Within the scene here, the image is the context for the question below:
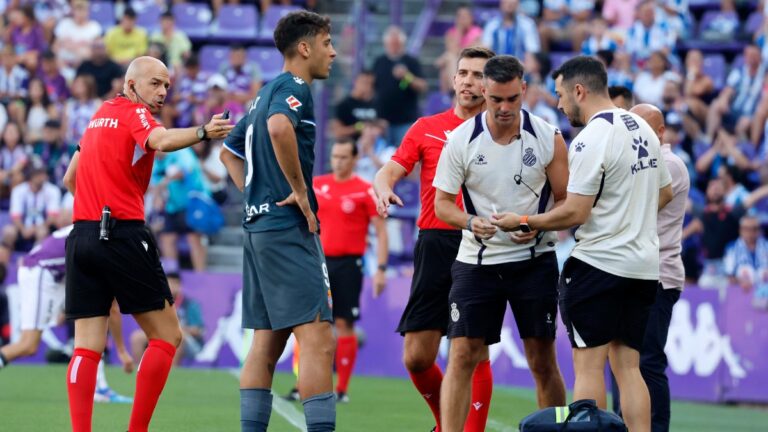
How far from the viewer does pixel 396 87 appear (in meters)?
19.1

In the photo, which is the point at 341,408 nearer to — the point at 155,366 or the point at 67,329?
the point at 155,366

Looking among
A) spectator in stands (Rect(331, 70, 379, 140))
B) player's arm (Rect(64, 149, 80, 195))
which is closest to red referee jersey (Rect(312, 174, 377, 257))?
player's arm (Rect(64, 149, 80, 195))

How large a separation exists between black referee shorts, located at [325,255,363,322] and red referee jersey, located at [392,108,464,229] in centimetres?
459

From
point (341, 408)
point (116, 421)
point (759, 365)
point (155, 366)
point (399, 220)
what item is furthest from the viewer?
point (399, 220)

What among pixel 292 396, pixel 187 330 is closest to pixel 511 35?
pixel 187 330

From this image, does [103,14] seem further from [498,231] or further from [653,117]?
[498,231]

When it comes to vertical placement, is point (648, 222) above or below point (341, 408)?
above

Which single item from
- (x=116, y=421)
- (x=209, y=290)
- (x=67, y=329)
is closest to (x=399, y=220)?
(x=209, y=290)

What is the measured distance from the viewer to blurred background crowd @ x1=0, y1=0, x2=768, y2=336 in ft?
57.8

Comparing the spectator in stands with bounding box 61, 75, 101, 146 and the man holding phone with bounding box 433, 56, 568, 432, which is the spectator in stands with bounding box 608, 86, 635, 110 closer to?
the man holding phone with bounding box 433, 56, 568, 432

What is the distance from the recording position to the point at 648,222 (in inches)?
304

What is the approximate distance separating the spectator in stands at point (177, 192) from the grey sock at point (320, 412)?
10307 mm

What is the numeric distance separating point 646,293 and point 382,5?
45.6ft

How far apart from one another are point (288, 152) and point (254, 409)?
1.50 metres
